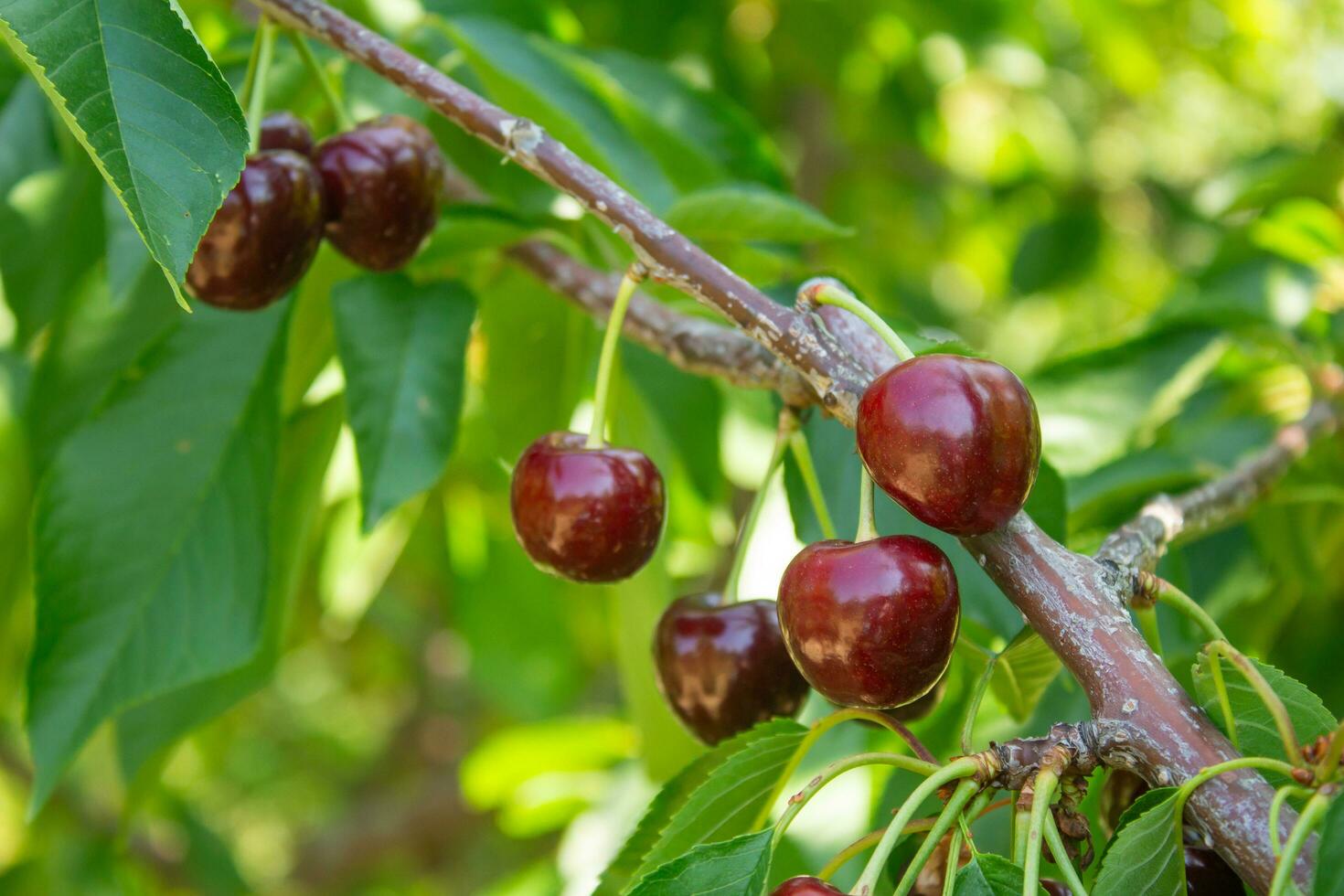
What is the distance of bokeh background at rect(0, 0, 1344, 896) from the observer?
5.13 feet

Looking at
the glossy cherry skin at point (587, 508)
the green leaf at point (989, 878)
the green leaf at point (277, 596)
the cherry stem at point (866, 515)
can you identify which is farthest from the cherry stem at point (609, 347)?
the green leaf at point (277, 596)

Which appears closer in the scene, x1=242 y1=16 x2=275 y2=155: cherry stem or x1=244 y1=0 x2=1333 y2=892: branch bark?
x1=244 y1=0 x2=1333 y2=892: branch bark

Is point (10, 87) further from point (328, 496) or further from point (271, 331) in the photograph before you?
point (328, 496)

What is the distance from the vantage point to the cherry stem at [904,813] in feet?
2.54

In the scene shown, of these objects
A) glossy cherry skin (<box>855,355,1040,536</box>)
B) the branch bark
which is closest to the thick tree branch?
the branch bark

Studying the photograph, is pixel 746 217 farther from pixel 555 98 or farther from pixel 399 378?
pixel 399 378

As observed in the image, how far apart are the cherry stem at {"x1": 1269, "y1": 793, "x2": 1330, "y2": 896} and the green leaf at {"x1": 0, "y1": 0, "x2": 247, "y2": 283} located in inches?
30.9

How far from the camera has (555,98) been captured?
1.49m

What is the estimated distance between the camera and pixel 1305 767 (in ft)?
2.57

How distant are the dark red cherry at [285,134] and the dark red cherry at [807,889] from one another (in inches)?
33.5

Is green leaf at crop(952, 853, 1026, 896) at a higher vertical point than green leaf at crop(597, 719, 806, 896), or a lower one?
higher

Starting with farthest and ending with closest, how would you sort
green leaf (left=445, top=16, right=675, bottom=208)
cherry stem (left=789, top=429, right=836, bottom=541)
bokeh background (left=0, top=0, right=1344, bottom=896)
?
1. bokeh background (left=0, top=0, right=1344, bottom=896)
2. green leaf (left=445, top=16, right=675, bottom=208)
3. cherry stem (left=789, top=429, right=836, bottom=541)

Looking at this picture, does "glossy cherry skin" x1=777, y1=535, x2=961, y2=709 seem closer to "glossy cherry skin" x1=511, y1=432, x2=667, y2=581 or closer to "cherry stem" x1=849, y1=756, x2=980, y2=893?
"cherry stem" x1=849, y1=756, x2=980, y2=893

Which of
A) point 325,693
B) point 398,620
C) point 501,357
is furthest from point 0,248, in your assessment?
point 325,693
